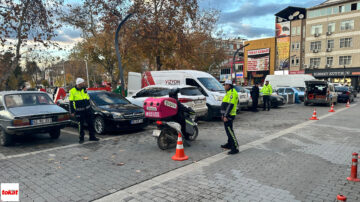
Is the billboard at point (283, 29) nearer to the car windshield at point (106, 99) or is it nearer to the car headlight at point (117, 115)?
the car windshield at point (106, 99)

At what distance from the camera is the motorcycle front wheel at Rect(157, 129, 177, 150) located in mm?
6624

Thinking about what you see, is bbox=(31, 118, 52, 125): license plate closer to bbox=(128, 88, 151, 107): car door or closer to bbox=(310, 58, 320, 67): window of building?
bbox=(128, 88, 151, 107): car door

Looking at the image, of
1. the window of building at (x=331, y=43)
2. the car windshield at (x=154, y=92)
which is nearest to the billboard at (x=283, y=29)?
the window of building at (x=331, y=43)

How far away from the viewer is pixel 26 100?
761cm

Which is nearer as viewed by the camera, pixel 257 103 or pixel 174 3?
pixel 257 103

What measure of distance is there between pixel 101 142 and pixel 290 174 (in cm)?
528

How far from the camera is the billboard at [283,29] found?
51719 millimetres

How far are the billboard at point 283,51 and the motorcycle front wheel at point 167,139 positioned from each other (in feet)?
163

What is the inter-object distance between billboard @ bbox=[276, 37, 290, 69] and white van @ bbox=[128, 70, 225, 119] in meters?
43.9

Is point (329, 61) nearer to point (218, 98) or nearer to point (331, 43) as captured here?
point (331, 43)

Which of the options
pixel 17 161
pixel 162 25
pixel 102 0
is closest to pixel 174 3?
pixel 162 25

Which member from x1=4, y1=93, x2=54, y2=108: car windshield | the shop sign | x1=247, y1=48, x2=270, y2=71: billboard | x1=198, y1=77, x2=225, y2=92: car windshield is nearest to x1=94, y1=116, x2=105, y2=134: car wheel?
x1=4, y1=93, x2=54, y2=108: car windshield

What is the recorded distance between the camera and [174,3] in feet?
Answer: 55.9

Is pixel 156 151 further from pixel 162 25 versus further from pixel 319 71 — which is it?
pixel 319 71
